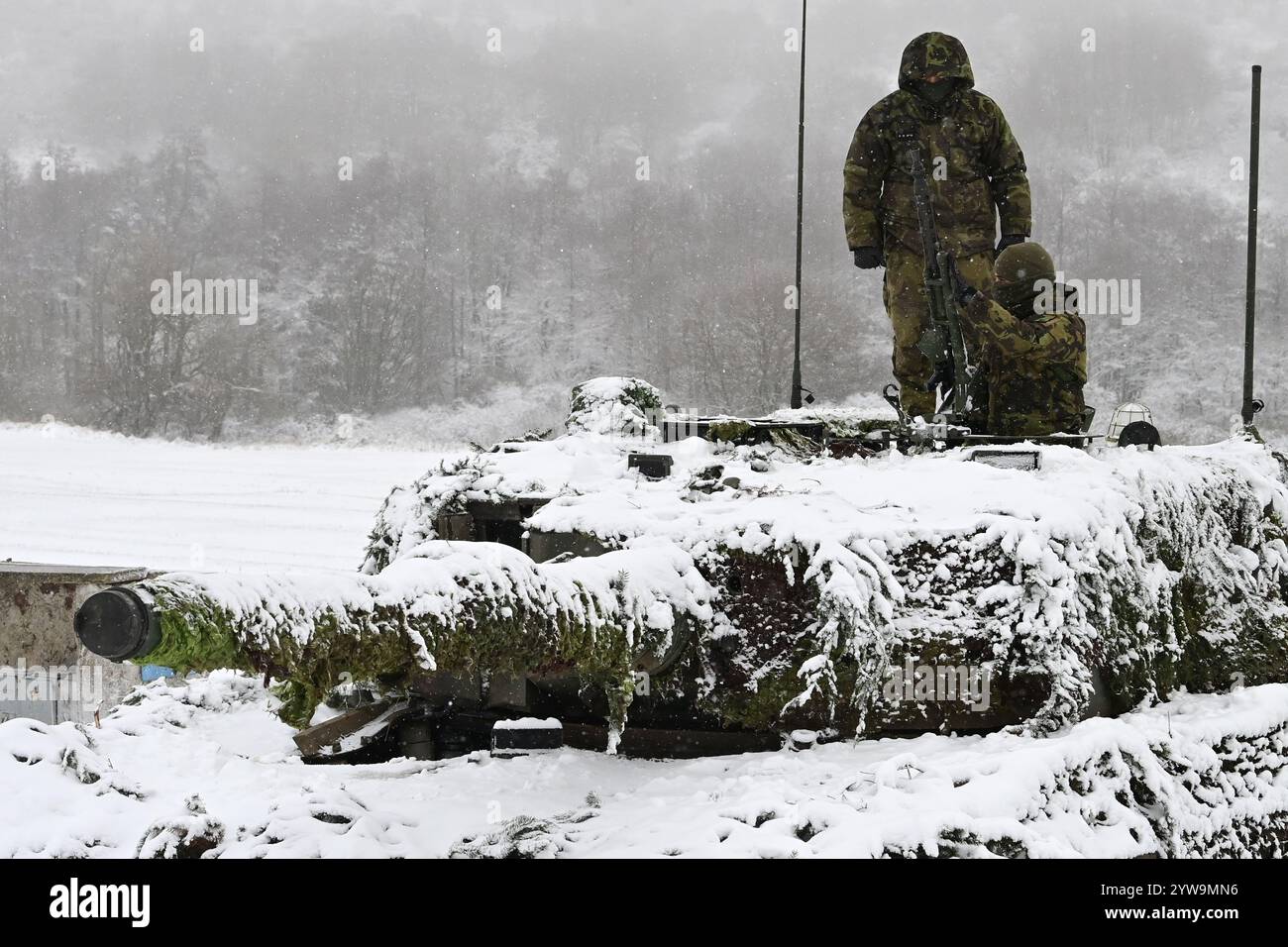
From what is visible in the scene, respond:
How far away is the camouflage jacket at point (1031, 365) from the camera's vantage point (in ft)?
16.0

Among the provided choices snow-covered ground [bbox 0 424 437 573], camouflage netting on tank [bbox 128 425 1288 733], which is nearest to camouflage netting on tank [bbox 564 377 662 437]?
camouflage netting on tank [bbox 128 425 1288 733]

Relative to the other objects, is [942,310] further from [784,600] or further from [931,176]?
[784,600]

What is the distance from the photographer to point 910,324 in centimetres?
590

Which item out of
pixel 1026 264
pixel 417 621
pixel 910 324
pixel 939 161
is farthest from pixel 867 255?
pixel 417 621

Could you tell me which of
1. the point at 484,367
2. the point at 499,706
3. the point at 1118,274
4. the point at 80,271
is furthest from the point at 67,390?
the point at 499,706

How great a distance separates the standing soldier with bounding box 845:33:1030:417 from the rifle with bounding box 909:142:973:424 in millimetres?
430

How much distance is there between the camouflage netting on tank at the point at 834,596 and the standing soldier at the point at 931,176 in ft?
6.11

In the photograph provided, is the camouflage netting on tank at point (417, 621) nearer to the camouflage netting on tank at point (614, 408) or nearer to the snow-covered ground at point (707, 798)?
the snow-covered ground at point (707, 798)

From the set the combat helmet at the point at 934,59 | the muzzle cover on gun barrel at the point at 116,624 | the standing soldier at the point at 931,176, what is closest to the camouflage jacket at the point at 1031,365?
the standing soldier at the point at 931,176

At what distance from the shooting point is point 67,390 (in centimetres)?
2800

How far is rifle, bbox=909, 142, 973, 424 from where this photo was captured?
5.24 metres

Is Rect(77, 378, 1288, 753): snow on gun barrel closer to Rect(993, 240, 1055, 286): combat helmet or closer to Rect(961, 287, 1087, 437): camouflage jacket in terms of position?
Rect(961, 287, 1087, 437): camouflage jacket

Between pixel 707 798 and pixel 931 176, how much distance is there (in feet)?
12.3
